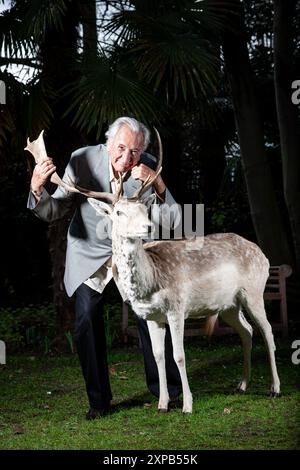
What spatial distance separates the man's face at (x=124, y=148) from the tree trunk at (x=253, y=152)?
5.47 metres

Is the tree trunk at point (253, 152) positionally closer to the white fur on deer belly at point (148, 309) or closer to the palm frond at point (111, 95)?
the palm frond at point (111, 95)

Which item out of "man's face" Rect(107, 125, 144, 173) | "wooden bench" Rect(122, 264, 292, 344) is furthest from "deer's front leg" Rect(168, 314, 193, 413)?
"wooden bench" Rect(122, 264, 292, 344)

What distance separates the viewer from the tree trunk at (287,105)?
1095 centimetres

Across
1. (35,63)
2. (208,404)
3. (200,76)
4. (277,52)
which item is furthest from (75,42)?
(208,404)

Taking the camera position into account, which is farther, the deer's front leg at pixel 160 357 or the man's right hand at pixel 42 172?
the deer's front leg at pixel 160 357

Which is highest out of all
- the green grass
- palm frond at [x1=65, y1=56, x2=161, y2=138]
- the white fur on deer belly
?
palm frond at [x1=65, y1=56, x2=161, y2=138]

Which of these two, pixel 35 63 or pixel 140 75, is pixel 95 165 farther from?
pixel 35 63

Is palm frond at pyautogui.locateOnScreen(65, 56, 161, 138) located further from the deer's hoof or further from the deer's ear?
the deer's hoof

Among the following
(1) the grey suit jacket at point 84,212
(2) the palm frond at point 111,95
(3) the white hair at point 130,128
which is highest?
(2) the palm frond at point 111,95

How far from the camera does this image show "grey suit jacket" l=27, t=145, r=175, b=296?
5629mm

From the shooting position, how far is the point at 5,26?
337 inches

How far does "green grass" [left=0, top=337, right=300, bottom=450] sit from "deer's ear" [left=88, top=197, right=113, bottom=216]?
1258 mm

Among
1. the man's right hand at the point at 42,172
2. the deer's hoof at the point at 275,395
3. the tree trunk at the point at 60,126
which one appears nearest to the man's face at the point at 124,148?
the man's right hand at the point at 42,172

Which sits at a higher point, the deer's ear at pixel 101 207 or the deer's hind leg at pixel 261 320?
the deer's ear at pixel 101 207
